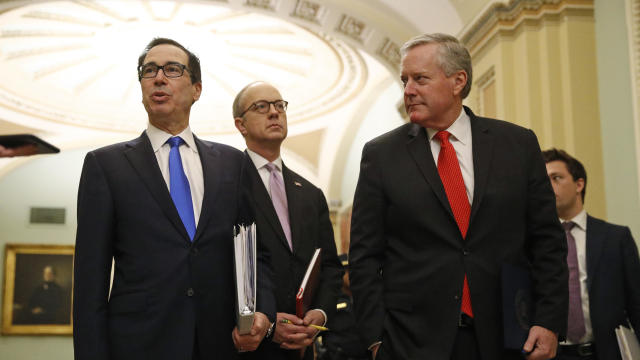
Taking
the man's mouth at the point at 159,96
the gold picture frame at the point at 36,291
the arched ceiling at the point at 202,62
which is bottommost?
the gold picture frame at the point at 36,291

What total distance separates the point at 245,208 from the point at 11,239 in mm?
14699

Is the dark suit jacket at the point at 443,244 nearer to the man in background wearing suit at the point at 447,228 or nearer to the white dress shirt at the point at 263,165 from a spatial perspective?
the man in background wearing suit at the point at 447,228

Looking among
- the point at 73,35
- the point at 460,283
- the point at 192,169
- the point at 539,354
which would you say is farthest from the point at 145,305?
the point at 73,35

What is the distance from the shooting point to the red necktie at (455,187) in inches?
99.8

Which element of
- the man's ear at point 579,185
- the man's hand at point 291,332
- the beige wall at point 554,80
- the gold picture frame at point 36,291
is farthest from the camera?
the gold picture frame at point 36,291

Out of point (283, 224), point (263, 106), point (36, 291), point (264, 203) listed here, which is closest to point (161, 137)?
point (264, 203)

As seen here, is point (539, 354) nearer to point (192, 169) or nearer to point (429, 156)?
point (429, 156)

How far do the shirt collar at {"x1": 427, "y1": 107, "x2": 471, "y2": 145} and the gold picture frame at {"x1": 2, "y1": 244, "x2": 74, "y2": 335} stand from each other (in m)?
14.5

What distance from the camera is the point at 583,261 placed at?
385 centimetres

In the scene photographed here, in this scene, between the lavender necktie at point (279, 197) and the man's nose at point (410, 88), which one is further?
the lavender necktie at point (279, 197)

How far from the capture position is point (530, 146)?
2.72m

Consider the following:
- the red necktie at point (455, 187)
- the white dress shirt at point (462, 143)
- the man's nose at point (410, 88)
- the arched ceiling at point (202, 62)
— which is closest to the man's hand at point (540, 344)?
the red necktie at point (455, 187)

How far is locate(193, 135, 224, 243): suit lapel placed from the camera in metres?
2.61

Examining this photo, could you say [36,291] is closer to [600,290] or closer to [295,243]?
[295,243]
